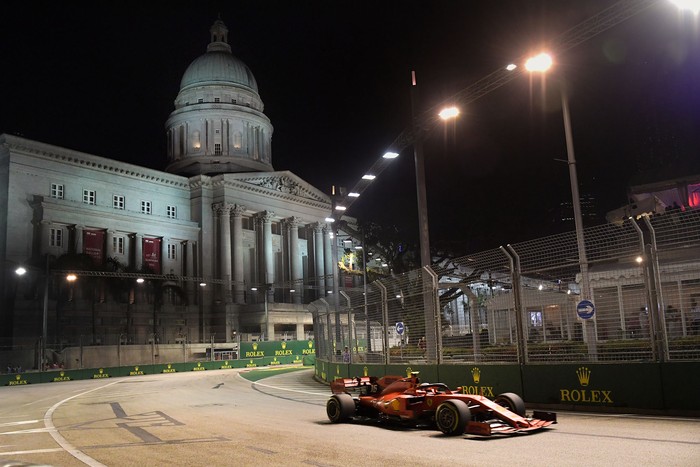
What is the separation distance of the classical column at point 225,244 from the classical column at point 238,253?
3.06 ft

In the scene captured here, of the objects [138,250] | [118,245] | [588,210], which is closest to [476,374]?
[588,210]

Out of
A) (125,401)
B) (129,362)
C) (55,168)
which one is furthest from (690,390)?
(55,168)

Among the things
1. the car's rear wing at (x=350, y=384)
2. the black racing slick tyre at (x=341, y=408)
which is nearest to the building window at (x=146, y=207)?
the car's rear wing at (x=350, y=384)

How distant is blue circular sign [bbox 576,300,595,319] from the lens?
43.4 feet

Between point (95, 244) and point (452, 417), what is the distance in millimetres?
63115

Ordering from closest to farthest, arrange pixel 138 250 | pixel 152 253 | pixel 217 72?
1. pixel 138 250
2. pixel 152 253
3. pixel 217 72

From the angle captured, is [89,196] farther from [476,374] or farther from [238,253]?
[476,374]

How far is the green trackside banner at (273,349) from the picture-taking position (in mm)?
57594

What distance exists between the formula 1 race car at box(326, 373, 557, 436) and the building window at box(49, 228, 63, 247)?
2282 inches

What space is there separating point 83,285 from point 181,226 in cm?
1590

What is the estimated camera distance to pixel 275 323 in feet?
246

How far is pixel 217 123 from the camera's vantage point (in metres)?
95.9

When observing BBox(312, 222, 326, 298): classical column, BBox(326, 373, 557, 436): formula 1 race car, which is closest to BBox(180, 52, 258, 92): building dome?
BBox(312, 222, 326, 298): classical column

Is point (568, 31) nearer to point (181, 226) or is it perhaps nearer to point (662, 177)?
point (662, 177)
